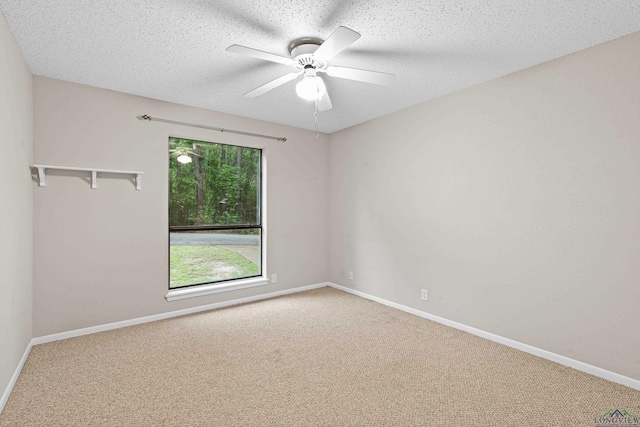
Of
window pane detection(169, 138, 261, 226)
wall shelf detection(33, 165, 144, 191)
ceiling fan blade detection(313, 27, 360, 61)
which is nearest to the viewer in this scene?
ceiling fan blade detection(313, 27, 360, 61)

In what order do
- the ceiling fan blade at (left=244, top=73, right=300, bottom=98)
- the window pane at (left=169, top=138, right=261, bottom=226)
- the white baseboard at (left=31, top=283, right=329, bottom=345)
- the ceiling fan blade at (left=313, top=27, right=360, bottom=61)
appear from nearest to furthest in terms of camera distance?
the ceiling fan blade at (left=313, top=27, right=360, bottom=61) → the ceiling fan blade at (left=244, top=73, right=300, bottom=98) → the white baseboard at (left=31, top=283, right=329, bottom=345) → the window pane at (left=169, top=138, right=261, bottom=226)

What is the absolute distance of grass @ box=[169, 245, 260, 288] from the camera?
3.69 metres

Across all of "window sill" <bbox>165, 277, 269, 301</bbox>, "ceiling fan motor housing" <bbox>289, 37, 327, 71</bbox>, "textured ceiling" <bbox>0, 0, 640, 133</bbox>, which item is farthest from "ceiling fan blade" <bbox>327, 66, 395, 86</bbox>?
"window sill" <bbox>165, 277, 269, 301</bbox>

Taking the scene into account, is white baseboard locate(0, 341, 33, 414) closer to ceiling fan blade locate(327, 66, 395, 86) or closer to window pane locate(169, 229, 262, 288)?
window pane locate(169, 229, 262, 288)

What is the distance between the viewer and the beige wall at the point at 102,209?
9.32 ft

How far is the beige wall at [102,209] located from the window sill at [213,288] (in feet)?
0.24

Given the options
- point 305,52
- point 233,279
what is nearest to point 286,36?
point 305,52

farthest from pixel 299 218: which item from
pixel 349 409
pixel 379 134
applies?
pixel 349 409

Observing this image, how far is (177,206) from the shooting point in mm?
3664

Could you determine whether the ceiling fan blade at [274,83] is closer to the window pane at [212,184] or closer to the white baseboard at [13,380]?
the window pane at [212,184]

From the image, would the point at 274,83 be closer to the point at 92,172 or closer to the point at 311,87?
the point at 311,87

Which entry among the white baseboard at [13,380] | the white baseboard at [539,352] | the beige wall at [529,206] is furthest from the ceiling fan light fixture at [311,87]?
the white baseboard at [13,380]

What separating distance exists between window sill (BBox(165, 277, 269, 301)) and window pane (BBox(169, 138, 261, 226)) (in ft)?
2.47

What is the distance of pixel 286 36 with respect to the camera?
2.16 meters
